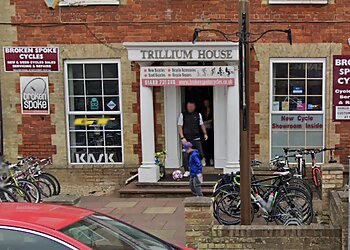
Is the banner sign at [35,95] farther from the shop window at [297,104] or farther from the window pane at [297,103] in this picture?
the window pane at [297,103]

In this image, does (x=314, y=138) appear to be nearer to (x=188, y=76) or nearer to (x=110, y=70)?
(x=188, y=76)

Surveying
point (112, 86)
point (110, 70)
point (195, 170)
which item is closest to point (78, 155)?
point (112, 86)

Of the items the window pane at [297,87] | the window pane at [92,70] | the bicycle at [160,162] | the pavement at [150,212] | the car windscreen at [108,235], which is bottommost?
the pavement at [150,212]

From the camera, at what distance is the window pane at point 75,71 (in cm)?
1087

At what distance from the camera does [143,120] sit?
10172 millimetres

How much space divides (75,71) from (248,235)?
21.4 feet

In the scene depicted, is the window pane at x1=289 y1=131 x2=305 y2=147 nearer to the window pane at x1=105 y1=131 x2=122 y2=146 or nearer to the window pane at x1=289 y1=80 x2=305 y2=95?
the window pane at x1=289 y1=80 x2=305 y2=95

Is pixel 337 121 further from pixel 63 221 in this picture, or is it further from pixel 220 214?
pixel 63 221

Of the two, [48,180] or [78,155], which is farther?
[78,155]

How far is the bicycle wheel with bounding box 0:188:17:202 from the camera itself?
26.3ft

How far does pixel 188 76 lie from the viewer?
10.1m

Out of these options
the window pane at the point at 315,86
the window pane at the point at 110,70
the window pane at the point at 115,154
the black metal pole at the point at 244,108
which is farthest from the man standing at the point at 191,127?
the black metal pole at the point at 244,108

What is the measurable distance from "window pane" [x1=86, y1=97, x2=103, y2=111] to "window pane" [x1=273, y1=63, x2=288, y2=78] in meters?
4.23

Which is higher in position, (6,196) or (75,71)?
(75,71)
